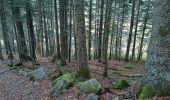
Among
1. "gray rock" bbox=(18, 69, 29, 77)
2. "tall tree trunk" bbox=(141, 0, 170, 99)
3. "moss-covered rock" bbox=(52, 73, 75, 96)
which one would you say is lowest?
"gray rock" bbox=(18, 69, 29, 77)

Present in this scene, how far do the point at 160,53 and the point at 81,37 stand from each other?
4646 millimetres

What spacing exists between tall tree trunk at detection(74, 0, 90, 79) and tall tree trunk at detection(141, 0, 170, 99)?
13.8ft

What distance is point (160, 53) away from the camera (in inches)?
241

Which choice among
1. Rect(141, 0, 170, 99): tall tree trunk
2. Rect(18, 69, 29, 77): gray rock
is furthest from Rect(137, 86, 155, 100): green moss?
Rect(18, 69, 29, 77): gray rock

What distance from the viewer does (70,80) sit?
392 inches

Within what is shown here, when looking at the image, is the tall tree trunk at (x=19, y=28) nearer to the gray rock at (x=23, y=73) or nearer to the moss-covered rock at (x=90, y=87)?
the gray rock at (x=23, y=73)

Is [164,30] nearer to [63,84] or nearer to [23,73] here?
[63,84]

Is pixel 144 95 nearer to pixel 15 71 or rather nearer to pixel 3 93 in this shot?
pixel 3 93

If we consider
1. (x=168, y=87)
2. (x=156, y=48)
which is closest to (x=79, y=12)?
(x=156, y=48)

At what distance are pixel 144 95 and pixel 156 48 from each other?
1.42 m

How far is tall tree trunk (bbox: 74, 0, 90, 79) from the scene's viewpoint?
387 inches

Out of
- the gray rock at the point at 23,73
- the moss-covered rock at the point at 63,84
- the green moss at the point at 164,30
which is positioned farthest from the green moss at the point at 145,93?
the gray rock at the point at 23,73

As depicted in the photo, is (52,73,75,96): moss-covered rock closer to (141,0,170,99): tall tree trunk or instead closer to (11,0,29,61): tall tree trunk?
(141,0,170,99): tall tree trunk

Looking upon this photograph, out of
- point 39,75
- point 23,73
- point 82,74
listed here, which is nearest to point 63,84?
point 82,74
